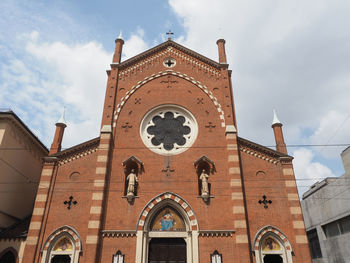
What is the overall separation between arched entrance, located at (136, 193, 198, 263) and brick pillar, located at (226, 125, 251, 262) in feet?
6.97

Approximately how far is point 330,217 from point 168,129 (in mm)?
14961

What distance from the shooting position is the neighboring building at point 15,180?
15.5 metres

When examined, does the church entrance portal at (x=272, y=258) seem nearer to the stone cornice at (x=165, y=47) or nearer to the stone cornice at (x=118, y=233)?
the stone cornice at (x=118, y=233)

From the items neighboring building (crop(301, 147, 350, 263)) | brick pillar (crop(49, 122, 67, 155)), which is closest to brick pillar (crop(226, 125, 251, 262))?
neighboring building (crop(301, 147, 350, 263))

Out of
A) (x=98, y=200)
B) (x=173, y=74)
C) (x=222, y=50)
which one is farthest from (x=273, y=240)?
(x=222, y=50)

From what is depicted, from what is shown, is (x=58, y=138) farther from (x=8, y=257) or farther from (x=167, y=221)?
→ (x=167, y=221)

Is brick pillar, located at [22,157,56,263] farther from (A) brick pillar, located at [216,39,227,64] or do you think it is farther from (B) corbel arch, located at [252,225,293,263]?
(A) brick pillar, located at [216,39,227,64]

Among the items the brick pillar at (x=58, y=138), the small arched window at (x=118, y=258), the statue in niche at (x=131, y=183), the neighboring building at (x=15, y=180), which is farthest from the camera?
the brick pillar at (x=58, y=138)

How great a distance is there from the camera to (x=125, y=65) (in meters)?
19.7

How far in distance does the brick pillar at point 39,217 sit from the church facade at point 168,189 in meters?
0.05

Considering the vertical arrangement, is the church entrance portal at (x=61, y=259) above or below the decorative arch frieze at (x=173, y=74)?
below

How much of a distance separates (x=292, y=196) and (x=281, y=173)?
1.44 metres

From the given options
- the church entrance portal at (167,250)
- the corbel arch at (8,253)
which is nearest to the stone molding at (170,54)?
the church entrance portal at (167,250)

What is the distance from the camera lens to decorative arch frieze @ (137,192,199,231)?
14766 mm
